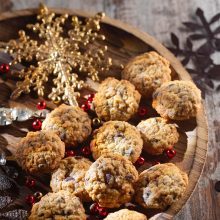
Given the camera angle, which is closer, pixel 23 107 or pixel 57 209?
pixel 57 209

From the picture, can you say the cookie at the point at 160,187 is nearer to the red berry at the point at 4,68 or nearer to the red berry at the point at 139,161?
the red berry at the point at 139,161

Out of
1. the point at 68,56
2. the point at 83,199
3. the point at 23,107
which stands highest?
the point at 68,56

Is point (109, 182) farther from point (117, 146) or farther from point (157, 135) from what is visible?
point (157, 135)

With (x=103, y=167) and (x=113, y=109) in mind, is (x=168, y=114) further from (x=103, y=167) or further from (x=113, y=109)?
(x=103, y=167)

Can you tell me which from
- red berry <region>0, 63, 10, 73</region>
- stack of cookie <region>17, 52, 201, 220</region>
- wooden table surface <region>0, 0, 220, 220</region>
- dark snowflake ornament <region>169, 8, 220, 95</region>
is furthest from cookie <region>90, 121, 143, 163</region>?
wooden table surface <region>0, 0, 220, 220</region>

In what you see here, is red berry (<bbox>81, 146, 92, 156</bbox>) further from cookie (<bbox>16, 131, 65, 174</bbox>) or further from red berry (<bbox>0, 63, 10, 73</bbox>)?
red berry (<bbox>0, 63, 10, 73</bbox>)

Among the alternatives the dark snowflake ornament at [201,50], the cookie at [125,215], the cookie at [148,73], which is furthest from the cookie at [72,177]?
the dark snowflake ornament at [201,50]

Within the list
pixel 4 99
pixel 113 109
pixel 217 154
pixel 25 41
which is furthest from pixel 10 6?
pixel 217 154
